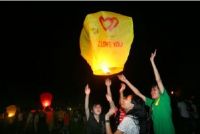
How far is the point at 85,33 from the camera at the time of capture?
704cm

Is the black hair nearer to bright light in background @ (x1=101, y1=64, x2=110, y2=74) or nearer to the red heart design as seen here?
bright light in background @ (x1=101, y1=64, x2=110, y2=74)

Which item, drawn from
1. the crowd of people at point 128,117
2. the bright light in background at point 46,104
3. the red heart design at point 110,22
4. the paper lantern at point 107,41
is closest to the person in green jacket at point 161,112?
the crowd of people at point 128,117

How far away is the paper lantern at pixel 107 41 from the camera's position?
6.62 metres

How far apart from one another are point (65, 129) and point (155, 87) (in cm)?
926

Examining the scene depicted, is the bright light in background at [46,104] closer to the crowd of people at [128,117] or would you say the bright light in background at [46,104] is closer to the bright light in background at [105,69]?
the crowd of people at [128,117]

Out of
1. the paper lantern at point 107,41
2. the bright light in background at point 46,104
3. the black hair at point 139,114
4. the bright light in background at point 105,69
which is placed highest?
the bright light in background at point 46,104

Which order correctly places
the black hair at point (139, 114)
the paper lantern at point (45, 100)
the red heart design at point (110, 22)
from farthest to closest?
1. the paper lantern at point (45, 100)
2. the red heart design at point (110, 22)
3. the black hair at point (139, 114)

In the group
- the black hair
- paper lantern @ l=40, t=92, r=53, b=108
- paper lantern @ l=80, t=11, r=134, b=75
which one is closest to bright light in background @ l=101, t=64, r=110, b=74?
paper lantern @ l=80, t=11, r=134, b=75

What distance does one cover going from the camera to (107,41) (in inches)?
262

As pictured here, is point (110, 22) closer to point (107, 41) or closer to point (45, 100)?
point (107, 41)

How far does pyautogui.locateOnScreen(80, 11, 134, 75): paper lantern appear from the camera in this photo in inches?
261

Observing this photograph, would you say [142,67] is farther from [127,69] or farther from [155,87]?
[155,87]

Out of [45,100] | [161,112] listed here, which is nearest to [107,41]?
[161,112]

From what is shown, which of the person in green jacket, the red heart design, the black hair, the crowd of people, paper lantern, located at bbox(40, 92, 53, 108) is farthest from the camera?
paper lantern, located at bbox(40, 92, 53, 108)
